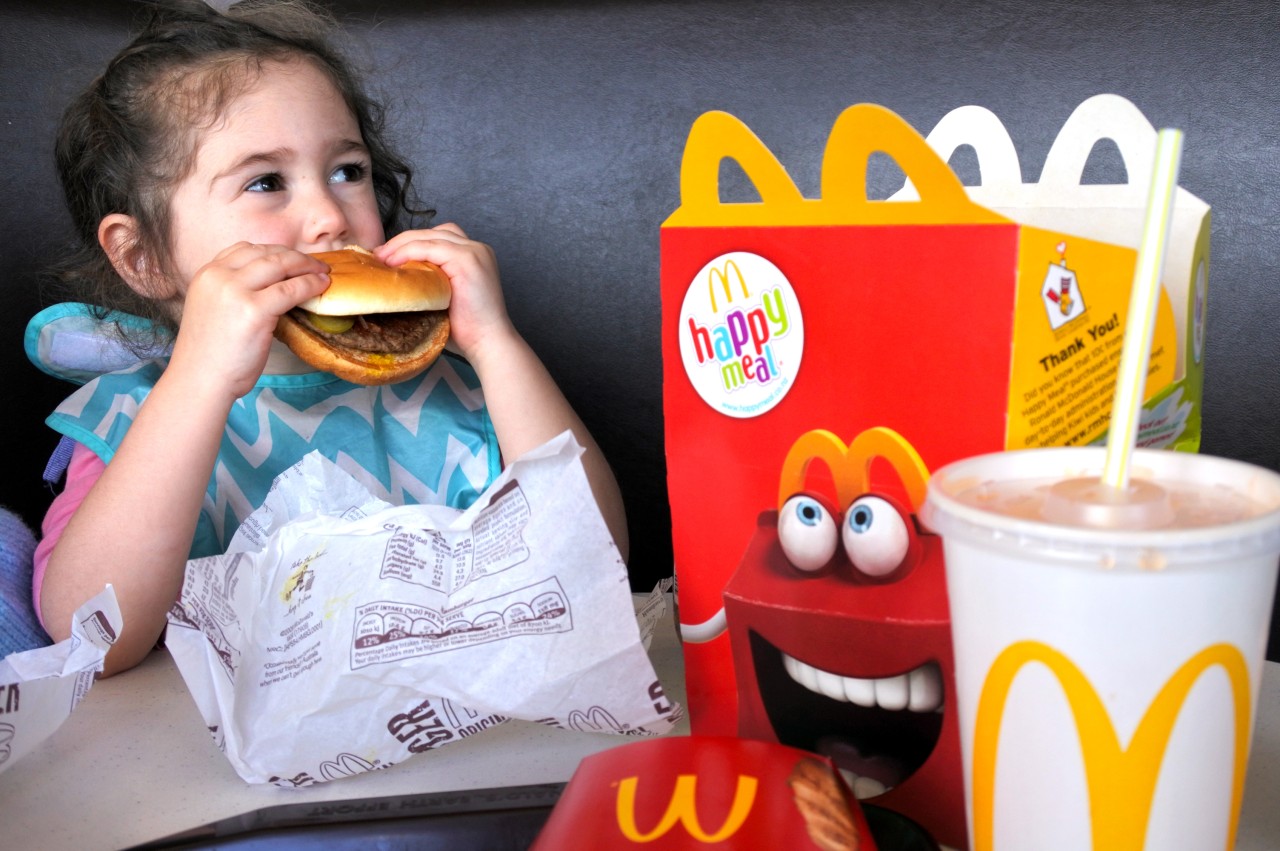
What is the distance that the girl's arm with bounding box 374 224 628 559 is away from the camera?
1.36 meters

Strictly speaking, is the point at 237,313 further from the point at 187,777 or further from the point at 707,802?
the point at 707,802

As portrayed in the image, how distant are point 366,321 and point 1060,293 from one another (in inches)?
35.6

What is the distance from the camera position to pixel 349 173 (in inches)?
58.7

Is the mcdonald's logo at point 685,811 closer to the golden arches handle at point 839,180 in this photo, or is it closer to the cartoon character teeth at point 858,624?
the cartoon character teeth at point 858,624

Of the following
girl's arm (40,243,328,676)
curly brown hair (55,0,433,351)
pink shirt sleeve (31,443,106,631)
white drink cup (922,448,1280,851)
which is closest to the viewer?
white drink cup (922,448,1280,851)

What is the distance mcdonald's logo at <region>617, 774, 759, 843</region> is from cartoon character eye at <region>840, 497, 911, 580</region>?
15cm

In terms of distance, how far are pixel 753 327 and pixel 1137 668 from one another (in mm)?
321


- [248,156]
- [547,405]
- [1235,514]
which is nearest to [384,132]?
[248,156]

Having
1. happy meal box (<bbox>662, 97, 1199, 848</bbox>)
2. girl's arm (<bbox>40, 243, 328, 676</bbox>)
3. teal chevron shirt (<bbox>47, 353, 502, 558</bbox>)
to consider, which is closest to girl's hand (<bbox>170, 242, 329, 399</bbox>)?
girl's arm (<bbox>40, 243, 328, 676</bbox>)

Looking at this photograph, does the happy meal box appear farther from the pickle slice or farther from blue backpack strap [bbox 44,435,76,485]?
blue backpack strap [bbox 44,435,76,485]

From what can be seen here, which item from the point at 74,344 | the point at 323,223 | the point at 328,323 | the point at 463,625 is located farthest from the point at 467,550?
the point at 74,344

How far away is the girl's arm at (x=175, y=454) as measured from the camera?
3.74ft

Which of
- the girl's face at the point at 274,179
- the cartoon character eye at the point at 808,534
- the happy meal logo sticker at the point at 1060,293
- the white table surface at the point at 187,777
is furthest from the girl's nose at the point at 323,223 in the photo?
the happy meal logo sticker at the point at 1060,293

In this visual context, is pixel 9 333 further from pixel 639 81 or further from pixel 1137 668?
pixel 1137 668
